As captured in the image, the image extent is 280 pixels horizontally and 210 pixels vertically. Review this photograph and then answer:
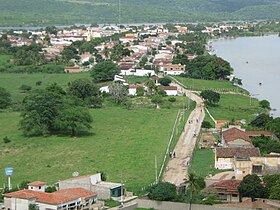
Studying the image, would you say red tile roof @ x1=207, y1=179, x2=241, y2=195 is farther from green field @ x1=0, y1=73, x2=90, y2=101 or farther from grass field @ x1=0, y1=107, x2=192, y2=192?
green field @ x1=0, y1=73, x2=90, y2=101

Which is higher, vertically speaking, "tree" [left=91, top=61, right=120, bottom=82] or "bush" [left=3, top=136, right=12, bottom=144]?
"tree" [left=91, top=61, right=120, bottom=82]

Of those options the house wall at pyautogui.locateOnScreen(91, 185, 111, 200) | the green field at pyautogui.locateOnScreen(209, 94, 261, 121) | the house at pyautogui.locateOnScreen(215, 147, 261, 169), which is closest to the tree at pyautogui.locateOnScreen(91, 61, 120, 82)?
the green field at pyautogui.locateOnScreen(209, 94, 261, 121)

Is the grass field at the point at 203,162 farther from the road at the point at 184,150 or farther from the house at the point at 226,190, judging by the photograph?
the house at the point at 226,190

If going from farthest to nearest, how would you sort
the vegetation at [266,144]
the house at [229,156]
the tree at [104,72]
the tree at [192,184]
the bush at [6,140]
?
the tree at [104,72], the bush at [6,140], the vegetation at [266,144], the house at [229,156], the tree at [192,184]

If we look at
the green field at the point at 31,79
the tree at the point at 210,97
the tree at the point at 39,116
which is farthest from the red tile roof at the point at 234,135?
the green field at the point at 31,79

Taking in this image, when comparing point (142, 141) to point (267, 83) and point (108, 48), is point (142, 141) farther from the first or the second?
point (108, 48)

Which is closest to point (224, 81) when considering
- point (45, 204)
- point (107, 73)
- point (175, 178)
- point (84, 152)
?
point (107, 73)

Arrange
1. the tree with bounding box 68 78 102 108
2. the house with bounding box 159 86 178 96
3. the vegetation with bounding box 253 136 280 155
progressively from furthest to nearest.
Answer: the house with bounding box 159 86 178 96 < the tree with bounding box 68 78 102 108 < the vegetation with bounding box 253 136 280 155
